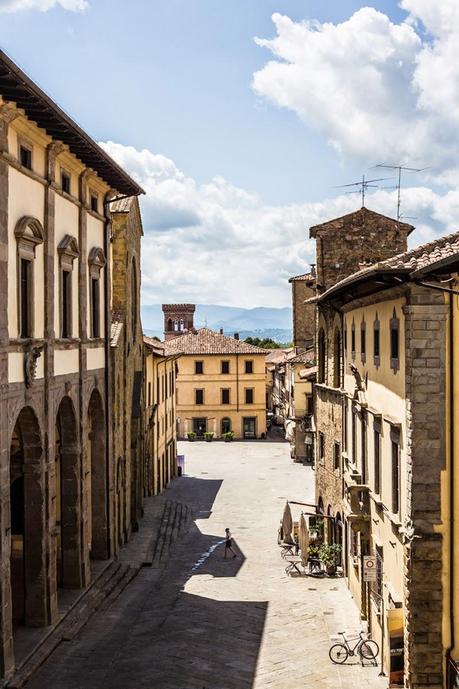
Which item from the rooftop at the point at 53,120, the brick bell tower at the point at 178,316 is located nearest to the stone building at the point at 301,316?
the brick bell tower at the point at 178,316

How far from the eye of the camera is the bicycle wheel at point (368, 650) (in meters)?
18.5

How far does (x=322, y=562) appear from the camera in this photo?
90.4ft

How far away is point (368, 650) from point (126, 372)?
15.5m

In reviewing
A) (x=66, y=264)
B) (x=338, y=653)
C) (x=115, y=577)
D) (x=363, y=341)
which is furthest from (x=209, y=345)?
(x=338, y=653)

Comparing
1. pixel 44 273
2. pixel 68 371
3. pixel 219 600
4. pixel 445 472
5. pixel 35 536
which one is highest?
pixel 44 273

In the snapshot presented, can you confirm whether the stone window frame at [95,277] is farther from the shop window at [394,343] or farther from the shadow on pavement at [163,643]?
the shop window at [394,343]

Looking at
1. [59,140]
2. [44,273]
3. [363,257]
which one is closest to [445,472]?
[44,273]

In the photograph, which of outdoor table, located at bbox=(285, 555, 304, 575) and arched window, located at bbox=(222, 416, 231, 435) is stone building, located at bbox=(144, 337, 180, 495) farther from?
arched window, located at bbox=(222, 416, 231, 435)

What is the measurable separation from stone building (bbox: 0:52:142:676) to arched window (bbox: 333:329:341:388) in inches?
305

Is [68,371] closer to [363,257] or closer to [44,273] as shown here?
[44,273]

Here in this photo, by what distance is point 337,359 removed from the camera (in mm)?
27172

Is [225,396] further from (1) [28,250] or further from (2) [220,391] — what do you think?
(1) [28,250]

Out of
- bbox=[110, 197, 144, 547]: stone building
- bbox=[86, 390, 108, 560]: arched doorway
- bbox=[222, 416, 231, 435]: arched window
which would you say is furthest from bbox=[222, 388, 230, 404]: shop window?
bbox=[86, 390, 108, 560]: arched doorway

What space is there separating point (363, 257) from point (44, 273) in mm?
16367
